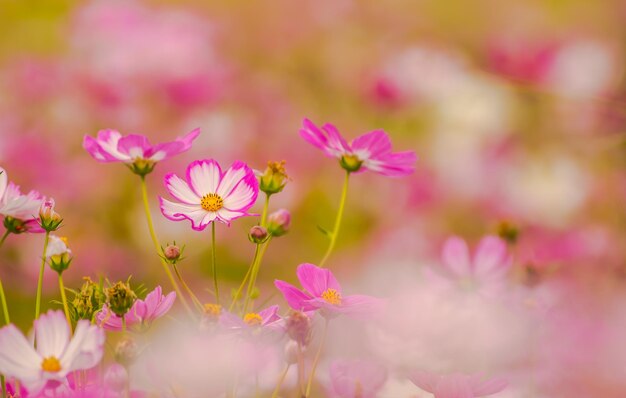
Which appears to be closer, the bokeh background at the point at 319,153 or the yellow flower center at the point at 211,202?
the yellow flower center at the point at 211,202

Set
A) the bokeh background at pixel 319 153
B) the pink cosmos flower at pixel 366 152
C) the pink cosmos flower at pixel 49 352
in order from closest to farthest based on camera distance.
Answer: the pink cosmos flower at pixel 49 352 < the pink cosmos flower at pixel 366 152 < the bokeh background at pixel 319 153

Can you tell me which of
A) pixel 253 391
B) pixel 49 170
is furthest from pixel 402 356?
pixel 49 170

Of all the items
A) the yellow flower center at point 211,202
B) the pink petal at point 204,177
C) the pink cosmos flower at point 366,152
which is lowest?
the yellow flower center at point 211,202

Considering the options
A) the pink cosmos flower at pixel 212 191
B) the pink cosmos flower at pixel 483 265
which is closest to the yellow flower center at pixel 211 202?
the pink cosmos flower at pixel 212 191

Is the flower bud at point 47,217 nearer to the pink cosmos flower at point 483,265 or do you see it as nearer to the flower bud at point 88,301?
the flower bud at point 88,301

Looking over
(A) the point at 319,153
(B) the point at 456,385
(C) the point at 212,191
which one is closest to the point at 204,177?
(C) the point at 212,191

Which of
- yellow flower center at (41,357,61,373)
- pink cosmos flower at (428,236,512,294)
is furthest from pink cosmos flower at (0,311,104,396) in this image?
pink cosmos flower at (428,236,512,294)
